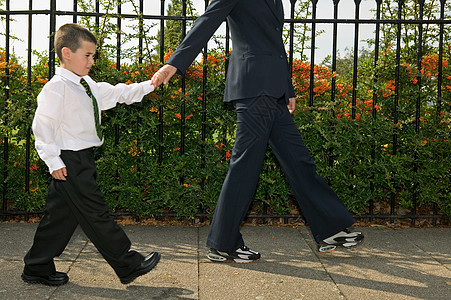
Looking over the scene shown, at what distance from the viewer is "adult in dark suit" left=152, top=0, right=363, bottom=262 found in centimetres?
361

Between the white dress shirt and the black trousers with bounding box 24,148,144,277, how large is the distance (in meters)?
0.08

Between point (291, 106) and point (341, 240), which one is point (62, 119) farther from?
point (341, 240)

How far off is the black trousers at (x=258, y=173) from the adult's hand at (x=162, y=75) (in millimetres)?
552

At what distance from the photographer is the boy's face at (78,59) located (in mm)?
3195

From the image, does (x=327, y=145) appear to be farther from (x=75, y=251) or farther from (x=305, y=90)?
(x=75, y=251)

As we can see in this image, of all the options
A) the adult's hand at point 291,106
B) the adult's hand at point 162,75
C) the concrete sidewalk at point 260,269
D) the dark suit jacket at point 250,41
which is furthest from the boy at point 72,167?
the adult's hand at point 291,106

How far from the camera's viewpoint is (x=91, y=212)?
3.15m

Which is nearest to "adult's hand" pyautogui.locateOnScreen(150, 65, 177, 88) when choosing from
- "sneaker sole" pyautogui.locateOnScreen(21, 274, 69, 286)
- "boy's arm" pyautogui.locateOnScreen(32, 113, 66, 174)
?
"boy's arm" pyautogui.locateOnScreen(32, 113, 66, 174)

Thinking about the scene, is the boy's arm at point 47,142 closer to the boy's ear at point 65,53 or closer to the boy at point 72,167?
the boy at point 72,167

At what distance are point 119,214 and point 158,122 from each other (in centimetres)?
90

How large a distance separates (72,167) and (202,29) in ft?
4.04

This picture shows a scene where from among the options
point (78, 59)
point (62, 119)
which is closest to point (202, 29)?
point (78, 59)

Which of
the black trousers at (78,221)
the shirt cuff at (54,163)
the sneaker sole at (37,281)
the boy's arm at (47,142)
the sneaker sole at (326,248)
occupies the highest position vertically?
the boy's arm at (47,142)

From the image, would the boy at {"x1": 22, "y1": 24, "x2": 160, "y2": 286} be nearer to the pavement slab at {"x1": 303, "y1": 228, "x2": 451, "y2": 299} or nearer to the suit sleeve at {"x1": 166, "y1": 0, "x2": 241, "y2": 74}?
the suit sleeve at {"x1": 166, "y1": 0, "x2": 241, "y2": 74}
